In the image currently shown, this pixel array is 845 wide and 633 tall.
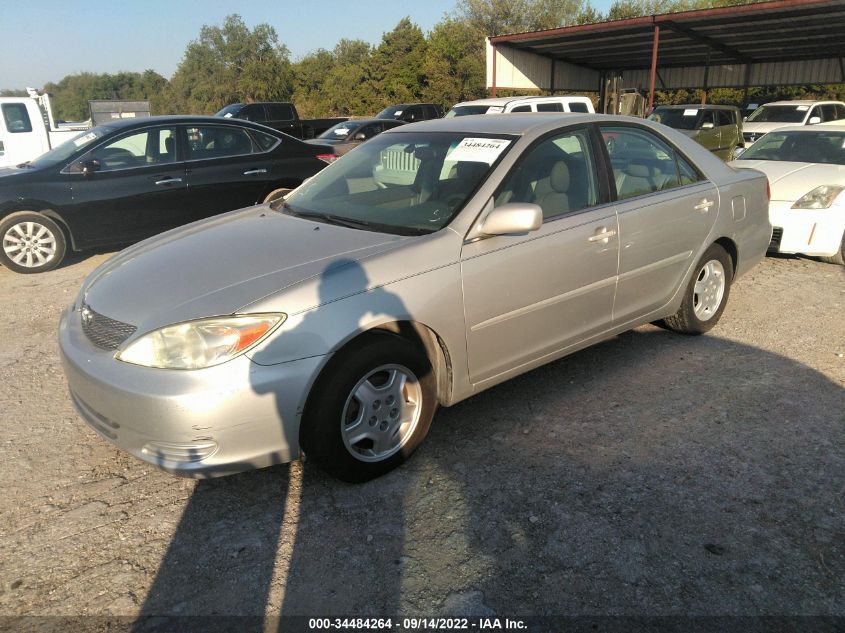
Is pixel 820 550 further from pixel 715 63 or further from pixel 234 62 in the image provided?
pixel 234 62

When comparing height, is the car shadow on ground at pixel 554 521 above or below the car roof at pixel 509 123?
below

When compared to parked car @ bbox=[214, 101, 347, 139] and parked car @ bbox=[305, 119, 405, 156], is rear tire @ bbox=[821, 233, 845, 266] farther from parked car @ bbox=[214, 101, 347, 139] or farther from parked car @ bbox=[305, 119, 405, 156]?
parked car @ bbox=[214, 101, 347, 139]

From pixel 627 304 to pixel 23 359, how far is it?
13.6ft

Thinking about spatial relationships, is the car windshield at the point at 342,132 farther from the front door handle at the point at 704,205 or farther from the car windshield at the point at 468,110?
the front door handle at the point at 704,205

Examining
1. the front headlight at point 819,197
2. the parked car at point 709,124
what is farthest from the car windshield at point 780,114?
the front headlight at point 819,197

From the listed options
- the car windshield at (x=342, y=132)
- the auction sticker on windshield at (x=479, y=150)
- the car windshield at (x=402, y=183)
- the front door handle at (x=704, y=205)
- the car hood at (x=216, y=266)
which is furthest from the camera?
the car windshield at (x=342, y=132)

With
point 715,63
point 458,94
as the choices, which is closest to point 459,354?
point 715,63

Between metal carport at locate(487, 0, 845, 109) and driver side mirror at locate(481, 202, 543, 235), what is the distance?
531 inches

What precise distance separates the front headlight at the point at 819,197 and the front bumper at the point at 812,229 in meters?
0.07

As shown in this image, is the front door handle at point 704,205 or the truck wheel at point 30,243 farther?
the truck wheel at point 30,243

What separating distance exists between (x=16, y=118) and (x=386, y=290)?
12699 millimetres

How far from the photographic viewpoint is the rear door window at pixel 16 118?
12.2m

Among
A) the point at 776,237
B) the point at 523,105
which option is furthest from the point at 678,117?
the point at 776,237

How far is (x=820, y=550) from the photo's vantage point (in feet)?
8.05
